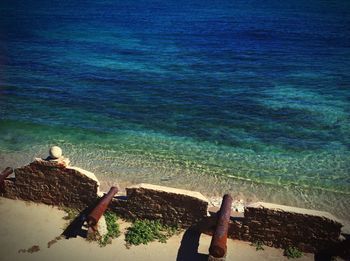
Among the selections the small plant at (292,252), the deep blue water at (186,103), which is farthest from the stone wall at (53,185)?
the small plant at (292,252)

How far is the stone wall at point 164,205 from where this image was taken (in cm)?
884

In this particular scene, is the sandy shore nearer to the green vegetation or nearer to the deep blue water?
the green vegetation

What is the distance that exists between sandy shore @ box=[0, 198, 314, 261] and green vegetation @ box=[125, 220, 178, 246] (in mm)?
153

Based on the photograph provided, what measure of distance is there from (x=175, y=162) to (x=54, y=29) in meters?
38.7

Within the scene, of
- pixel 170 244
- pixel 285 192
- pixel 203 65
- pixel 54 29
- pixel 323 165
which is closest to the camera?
pixel 170 244

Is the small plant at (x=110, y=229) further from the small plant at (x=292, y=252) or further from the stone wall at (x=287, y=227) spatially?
the small plant at (x=292, y=252)

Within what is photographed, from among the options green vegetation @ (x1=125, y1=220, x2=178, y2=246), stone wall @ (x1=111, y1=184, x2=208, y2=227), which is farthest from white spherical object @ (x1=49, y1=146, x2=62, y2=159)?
green vegetation @ (x1=125, y1=220, x2=178, y2=246)

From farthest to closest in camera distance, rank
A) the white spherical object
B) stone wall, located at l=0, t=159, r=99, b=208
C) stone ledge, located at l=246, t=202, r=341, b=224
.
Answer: stone wall, located at l=0, t=159, r=99, b=208 < the white spherical object < stone ledge, located at l=246, t=202, r=341, b=224

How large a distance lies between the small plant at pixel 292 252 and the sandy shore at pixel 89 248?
0.40ft

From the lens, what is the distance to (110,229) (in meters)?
9.23

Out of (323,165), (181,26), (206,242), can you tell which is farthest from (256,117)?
(181,26)

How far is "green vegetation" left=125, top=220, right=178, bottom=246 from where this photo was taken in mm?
8977

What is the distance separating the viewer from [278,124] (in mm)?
18672

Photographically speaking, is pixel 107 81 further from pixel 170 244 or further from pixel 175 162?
pixel 170 244
